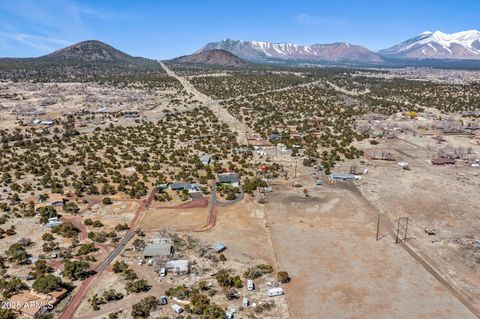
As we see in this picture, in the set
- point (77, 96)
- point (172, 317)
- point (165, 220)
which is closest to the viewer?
point (172, 317)

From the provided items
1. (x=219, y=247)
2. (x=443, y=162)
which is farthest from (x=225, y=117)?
(x=219, y=247)

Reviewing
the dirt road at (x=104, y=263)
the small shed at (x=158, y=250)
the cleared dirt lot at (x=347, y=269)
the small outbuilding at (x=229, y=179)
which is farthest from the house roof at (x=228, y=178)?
the small shed at (x=158, y=250)

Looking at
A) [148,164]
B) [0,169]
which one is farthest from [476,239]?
[0,169]

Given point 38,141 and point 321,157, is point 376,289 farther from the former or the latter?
point 38,141

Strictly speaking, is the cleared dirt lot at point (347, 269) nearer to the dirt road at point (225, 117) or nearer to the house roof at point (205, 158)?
the house roof at point (205, 158)

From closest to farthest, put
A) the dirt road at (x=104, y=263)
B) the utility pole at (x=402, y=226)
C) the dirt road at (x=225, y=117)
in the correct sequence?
the dirt road at (x=104, y=263)
the utility pole at (x=402, y=226)
the dirt road at (x=225, y=117)

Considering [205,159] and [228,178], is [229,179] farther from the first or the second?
[205,159]

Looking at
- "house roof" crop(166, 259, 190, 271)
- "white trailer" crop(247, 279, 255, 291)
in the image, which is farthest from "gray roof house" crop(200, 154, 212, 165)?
"white trailer" crop(247, 279, 255, 291)

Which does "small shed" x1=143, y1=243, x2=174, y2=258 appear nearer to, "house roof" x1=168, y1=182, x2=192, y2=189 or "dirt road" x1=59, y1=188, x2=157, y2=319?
"dirt road" x1=59, y1=188, x2=157, y2=319
